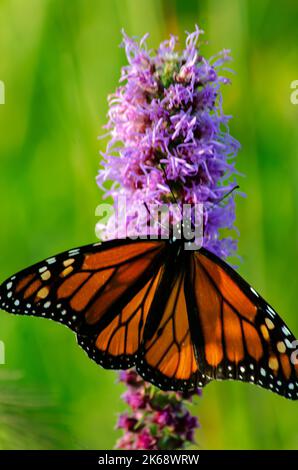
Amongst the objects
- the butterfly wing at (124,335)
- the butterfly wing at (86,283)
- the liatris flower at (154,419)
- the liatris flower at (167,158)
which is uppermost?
the liatris flower at (167,158)

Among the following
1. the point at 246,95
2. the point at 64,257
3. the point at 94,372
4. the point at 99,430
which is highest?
the point at 246,95

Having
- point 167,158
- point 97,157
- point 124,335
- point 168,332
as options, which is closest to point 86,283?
point 124,335

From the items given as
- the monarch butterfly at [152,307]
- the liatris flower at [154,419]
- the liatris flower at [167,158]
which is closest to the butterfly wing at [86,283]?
the monarch butterfly at [152,307]

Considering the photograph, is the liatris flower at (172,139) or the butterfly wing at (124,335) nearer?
the butterfly wing at (124,335)

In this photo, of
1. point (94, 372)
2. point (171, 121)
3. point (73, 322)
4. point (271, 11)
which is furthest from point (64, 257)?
point (271, 11)

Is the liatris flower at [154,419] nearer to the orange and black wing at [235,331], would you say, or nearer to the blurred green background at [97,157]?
the orange and black wing at [235,331]

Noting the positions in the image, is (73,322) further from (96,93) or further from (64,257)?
(96,93)

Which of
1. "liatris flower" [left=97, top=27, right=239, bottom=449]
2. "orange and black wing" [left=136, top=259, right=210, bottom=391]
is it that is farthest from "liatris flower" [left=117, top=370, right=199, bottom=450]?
"orange and black wing" [left=136, top=259, right=210, bottom=391]
